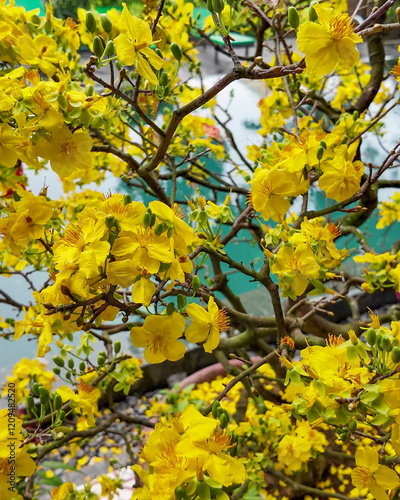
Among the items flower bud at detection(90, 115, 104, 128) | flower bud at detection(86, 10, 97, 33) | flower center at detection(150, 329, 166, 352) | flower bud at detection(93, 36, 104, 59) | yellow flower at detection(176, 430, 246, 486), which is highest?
flower bud at detection(86, 10, 97, 33)

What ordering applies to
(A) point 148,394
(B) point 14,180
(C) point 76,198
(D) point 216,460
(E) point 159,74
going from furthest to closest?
(A) point 148,394, (C) point 76,198, (B) point 14,180, (E) point 159,74, (D) point 216,460

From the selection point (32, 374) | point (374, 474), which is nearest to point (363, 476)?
point (374, 474)

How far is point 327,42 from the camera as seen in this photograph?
464 millimetres

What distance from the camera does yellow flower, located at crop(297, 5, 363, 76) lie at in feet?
1.50

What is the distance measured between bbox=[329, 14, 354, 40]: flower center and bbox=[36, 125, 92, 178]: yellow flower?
289 millimetres

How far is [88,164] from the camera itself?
1.63 ft

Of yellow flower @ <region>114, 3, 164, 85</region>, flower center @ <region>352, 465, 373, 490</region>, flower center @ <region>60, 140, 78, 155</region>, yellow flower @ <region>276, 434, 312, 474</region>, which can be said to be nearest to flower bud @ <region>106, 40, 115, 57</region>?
yellow flower @ <region>114, 3, 164, 85</region>

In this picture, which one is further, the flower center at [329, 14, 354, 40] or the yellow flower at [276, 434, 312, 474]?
the yellow flower at [276, 434, 312, 474]

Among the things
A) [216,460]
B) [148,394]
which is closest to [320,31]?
[216,460]

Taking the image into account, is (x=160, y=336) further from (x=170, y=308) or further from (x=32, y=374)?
Result: (x=32, y=374)

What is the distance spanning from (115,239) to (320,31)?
312 millimetres

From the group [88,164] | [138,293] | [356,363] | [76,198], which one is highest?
[76,198]

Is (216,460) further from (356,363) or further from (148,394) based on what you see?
(148,394)

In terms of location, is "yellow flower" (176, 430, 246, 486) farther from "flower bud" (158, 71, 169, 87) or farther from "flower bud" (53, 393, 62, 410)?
"flower bud" (158, 71, 169, 87)
